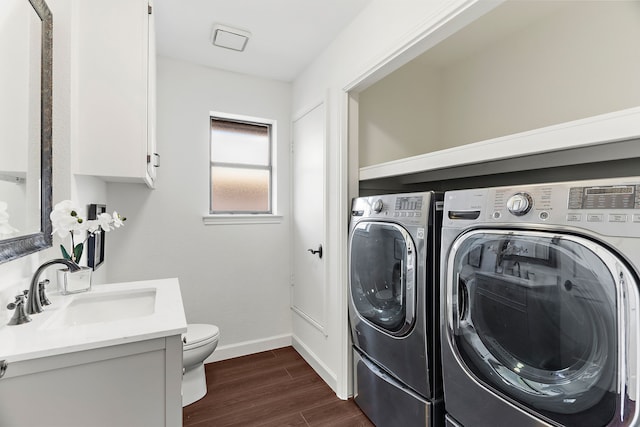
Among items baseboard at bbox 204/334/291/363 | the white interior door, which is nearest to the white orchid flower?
the white interior door

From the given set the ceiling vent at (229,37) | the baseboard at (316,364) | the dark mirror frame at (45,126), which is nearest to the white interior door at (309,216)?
the baseboard at (316,364)

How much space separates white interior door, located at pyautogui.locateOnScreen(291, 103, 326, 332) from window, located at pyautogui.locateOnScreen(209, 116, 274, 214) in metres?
0.31

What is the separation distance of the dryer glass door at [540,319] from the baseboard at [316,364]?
1.23 metres

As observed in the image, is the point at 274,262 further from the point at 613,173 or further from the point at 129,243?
the point at 613,173

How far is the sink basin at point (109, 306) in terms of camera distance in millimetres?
1326

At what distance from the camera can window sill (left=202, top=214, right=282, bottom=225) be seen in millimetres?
2639

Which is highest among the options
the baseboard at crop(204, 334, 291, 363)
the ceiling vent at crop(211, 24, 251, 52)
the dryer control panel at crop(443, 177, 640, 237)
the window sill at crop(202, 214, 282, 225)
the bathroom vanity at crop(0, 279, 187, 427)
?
the ceiling vent at crop(211, 24, 251, 52)

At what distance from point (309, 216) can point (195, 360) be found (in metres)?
1.31

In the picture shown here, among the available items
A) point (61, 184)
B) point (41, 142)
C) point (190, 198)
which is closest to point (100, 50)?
point (41, 142)

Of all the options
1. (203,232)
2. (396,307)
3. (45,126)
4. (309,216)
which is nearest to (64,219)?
(45,126)

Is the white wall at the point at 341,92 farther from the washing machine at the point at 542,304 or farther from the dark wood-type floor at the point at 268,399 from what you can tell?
the washing machine at the point at 542,304

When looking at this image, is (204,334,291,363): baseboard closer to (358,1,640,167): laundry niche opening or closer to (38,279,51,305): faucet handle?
(38,279,51,305): faucet handle

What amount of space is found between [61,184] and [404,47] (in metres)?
1.79

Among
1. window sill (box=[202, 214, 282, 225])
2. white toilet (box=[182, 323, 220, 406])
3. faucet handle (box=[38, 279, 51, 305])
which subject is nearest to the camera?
faucet handle (box=[38, 279, 51, 305])
